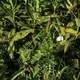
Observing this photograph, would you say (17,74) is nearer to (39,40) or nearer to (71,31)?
(39,40)

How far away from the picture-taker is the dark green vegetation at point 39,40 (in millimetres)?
3639

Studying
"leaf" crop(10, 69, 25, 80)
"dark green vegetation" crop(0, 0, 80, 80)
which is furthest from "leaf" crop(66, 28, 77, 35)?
"leaf" crop(10, 69, 25, 80)

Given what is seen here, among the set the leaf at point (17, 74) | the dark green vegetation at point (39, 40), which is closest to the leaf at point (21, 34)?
the dark green vegetation at point (39, 40)

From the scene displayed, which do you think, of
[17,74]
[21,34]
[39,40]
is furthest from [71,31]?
[17,74]

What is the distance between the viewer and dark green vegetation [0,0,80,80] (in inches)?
143

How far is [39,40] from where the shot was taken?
3721 millimetres

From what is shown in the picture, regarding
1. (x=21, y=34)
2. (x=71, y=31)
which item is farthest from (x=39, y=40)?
(x=71, y=31)

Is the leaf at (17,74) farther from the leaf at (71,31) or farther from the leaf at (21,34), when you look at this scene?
the leaf at (71,31)

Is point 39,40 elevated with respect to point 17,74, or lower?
elevated

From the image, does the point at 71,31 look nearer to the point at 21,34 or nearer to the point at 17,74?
the point at 21,34

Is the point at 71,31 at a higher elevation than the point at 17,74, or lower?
higher

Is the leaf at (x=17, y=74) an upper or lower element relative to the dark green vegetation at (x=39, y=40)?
lower

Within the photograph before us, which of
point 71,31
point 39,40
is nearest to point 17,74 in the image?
point 39,40

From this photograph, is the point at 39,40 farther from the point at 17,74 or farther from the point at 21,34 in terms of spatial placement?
the point at 17,74
